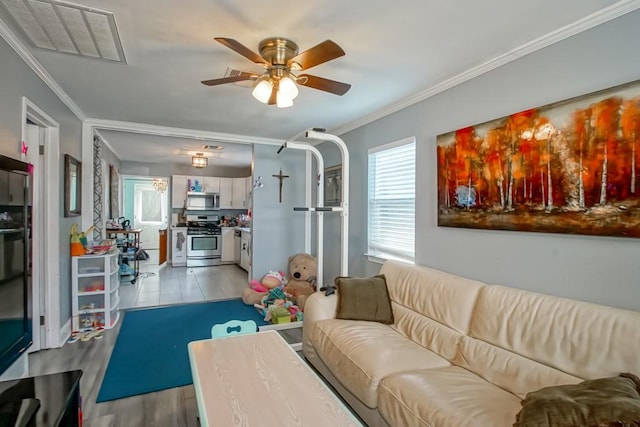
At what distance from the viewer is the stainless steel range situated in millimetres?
7195

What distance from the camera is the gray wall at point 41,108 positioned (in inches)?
79.4

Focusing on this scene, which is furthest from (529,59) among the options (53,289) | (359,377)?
(53,289)

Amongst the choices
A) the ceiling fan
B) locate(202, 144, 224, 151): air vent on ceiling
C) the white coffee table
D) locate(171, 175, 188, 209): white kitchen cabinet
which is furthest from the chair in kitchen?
locate(171, 175, 188, 209): white kitchen cabinet

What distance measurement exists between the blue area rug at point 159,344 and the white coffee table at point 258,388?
3.07 feet

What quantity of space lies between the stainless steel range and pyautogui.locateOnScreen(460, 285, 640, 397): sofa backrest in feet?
20.6

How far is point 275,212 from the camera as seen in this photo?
5.25 m

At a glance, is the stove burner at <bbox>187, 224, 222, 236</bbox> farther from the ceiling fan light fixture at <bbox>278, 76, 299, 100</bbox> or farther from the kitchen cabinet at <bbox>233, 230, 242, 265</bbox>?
the ceiling fan light fixture at <bbox>278, 76, 299, 100</bbox>

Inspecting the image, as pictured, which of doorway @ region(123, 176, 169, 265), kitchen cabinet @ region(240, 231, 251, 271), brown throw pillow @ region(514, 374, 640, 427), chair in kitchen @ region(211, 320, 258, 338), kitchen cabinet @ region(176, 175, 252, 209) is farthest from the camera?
doorway @ region(123, 176, 169, 265)

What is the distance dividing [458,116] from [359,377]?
210 cm

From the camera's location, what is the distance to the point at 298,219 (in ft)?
17.7

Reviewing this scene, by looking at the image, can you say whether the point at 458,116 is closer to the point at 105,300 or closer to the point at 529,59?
the point at 529,59

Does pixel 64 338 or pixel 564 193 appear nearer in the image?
pixel 564 193

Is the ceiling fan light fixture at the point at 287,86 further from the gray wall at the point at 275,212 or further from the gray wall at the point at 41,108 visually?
the gray wall at the point at 275,212

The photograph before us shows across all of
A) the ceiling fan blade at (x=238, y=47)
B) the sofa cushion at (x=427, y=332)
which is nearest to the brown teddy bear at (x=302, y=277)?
the sofa cushion at (x=427, y=332)
